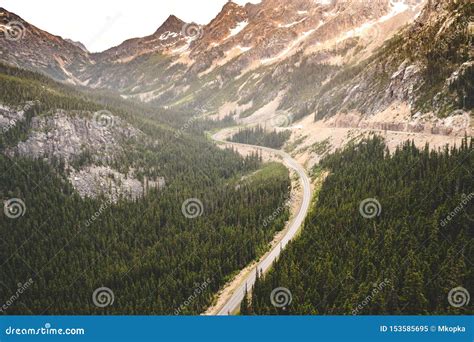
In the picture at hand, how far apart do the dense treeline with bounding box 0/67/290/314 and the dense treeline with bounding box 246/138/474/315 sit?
53.3ft

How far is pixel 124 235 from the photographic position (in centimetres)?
9700

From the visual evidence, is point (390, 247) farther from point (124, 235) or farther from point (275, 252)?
point (124, 235)

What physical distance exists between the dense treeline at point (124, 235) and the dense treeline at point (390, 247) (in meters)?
16.2

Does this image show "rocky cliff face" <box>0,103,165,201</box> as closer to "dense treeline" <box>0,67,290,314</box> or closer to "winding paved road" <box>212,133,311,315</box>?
"dense treeline" <box>0,67,290,314</box>

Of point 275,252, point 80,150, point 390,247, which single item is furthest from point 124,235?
point 390,247

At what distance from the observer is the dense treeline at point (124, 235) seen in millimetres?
73500

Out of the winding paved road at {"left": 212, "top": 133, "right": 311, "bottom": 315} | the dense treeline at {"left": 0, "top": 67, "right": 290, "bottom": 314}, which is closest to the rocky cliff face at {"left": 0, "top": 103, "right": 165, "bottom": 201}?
the dense treeline at {"left": 0, "top": 67, "right": 290, "bottom": 314}

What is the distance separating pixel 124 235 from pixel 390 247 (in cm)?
6967

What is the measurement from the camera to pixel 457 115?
96250mm

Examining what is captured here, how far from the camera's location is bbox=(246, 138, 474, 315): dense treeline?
53.9 m

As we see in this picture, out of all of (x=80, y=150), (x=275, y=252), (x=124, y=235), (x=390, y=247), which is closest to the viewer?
(x=390, y=247)

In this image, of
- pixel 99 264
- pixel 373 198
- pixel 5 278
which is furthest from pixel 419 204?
pixel 5 278

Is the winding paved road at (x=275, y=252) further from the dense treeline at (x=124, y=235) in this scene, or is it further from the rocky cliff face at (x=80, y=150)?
the rocky cliff face at (x=80, y=150)

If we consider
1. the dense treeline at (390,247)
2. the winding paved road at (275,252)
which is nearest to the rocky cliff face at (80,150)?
the winding paved road at (275,252)
